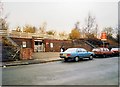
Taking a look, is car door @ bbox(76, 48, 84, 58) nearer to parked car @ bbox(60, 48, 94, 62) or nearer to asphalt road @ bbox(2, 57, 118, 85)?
parked car @ bbox(60, 48, 94, 62)

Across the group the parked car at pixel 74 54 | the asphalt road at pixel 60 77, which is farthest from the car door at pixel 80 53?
the asphalt road at pixel 60 77

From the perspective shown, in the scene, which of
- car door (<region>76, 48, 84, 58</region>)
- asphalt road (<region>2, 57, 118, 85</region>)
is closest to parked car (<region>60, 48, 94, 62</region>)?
car door (<region>76, 48, 84, 58</region>)

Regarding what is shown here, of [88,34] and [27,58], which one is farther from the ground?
[88,34]

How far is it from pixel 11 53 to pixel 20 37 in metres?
14.0

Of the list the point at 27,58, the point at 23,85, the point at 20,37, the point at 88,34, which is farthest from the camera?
the point at 88,34

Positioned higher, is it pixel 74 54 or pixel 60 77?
pixel 74 54

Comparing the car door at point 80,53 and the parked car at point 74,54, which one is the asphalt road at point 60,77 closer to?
the parked car at point 74,54

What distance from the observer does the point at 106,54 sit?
1286 inches

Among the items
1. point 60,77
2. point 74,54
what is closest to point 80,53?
point 74,54

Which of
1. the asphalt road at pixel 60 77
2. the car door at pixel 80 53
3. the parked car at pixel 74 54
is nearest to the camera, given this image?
the asphalt road at pixel 60 77

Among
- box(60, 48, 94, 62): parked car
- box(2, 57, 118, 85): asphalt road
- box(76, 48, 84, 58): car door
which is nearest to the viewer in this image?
box(2, 57, 118, 85): asphalt road

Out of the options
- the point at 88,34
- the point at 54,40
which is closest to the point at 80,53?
the point at 54,40

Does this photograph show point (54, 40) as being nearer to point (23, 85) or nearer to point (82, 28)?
point (82, 28)

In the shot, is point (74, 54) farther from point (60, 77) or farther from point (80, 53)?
point (60, 77)
